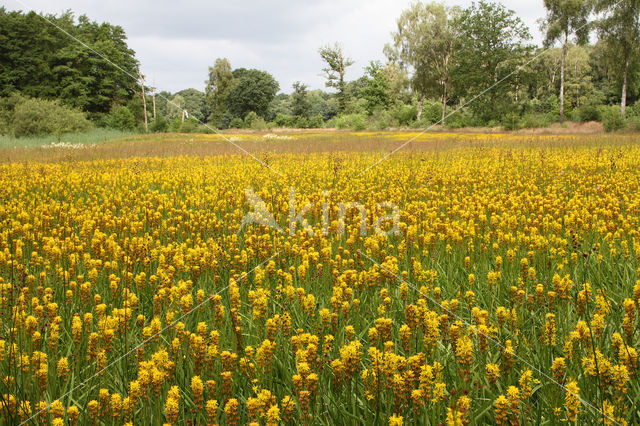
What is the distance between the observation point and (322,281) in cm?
350

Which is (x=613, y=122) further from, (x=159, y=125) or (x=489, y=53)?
(x=159, y=125)

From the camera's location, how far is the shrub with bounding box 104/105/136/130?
37.5m

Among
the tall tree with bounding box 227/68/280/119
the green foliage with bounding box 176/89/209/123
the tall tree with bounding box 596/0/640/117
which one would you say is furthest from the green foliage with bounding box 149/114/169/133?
the tall tree with bounding box 596/0/640/117

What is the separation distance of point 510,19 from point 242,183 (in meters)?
46.2

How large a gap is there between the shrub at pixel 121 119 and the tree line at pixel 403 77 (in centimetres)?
12

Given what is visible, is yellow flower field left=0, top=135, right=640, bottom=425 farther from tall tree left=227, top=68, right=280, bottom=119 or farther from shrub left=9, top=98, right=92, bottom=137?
tall tree left=227, top=68, right=280, bottom=119

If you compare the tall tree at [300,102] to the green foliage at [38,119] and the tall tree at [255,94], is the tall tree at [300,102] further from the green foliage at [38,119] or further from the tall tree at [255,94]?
the green foliage at [38,119]

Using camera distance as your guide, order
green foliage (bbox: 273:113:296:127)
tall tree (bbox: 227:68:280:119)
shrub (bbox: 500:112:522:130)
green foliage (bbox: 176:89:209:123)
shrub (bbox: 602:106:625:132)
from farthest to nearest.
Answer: green foliage (bbox: 273:113:296:127)
tall tree (bbox: 227:68:280:119)
shrub (bbox: 500:112:522:130)
shrub (bbox: 602:106:625:132)
green foliage (bbox: 176:89:209:123)

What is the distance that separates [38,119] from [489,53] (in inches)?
1648

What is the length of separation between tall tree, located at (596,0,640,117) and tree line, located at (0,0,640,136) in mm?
80

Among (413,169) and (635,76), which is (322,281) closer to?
(413,169)

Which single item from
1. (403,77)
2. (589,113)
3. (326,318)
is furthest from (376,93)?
(326,318)

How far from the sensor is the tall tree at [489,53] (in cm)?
4438

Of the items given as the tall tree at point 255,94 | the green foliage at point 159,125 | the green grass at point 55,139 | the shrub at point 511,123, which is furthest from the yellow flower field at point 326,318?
the tall tree at point 255,94
